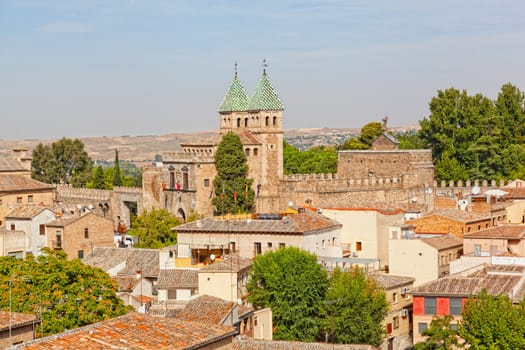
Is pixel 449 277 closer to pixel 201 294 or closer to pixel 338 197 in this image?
pixel 201 294

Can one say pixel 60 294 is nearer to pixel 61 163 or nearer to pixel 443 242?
pixel 443 242

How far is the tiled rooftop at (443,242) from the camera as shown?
139 ft

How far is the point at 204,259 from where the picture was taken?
43.6 m

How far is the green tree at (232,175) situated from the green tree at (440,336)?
2147cm

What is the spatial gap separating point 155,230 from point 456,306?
18.4m

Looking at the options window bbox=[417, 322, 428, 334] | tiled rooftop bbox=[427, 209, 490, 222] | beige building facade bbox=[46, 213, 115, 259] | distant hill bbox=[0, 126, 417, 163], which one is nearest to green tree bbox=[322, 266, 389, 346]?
window bbox=[417, 322, 428, 334]

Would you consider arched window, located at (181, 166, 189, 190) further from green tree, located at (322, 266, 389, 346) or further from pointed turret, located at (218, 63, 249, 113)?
green tree, located at (322, 266, 389, 346)

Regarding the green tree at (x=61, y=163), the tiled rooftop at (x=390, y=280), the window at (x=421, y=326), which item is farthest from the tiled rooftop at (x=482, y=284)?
the green tree at (x=61, y=163)

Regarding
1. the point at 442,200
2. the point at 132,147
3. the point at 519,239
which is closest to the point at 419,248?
the point at 519,239

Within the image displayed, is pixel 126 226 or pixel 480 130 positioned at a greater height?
pixel 480 130

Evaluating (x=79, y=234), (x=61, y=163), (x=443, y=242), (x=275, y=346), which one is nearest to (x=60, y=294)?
(x=275, y=346)

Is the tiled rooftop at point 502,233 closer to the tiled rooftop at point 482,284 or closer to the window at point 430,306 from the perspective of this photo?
the tiled rooftop at point 482,284

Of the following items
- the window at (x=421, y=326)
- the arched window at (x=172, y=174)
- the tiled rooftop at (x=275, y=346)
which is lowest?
the window at (x=421, y=326)

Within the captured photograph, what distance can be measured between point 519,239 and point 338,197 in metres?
15.4
